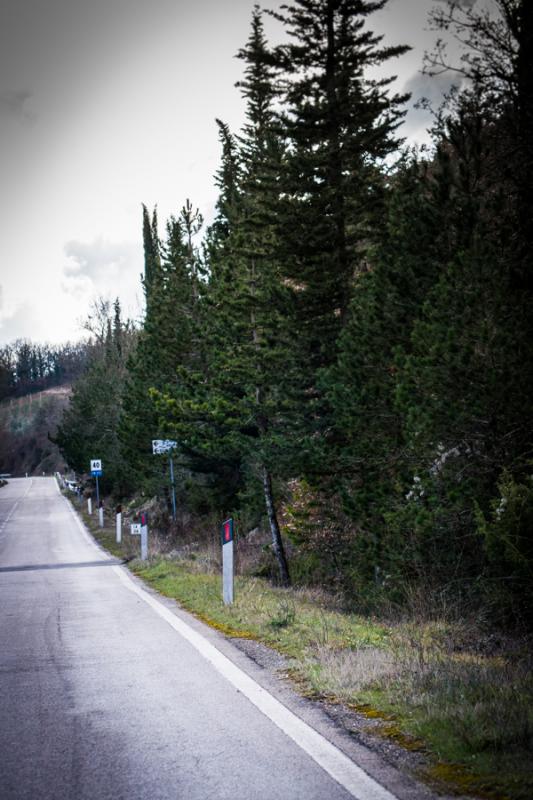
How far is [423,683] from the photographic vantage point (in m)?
5.11

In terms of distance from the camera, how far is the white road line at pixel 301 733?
11.3 ft

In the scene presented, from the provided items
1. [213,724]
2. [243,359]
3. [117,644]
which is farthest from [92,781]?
[243,359]

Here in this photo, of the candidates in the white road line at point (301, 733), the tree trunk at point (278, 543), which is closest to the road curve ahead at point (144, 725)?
the white road line at point (301, 733)

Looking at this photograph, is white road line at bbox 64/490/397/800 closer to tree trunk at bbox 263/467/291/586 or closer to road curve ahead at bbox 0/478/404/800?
road curve ahead at bbox 0/478/404/800

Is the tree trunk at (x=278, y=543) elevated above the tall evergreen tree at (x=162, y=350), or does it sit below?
below

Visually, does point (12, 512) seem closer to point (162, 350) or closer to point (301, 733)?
point (162, 350)

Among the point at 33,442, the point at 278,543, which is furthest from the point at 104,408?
the point at 33,442

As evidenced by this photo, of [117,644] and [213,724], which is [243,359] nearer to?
[117,644]

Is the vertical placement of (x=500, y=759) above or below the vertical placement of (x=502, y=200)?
below

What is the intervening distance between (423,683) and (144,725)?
214 centimetres

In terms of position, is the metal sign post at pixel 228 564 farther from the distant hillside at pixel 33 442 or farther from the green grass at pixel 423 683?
the distant hillside at pixel 33 442

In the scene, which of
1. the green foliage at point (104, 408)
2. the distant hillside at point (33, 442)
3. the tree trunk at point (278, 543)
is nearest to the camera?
the tree trunk at point (278, 543)

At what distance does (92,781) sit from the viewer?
3.63 m

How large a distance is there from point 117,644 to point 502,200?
7.60m
